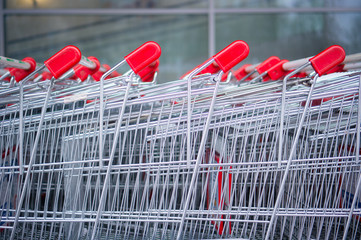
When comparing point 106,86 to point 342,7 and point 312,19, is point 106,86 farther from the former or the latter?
point 342,7

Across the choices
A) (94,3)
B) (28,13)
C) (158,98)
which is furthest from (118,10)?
(158,98)

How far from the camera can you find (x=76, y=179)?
1.61 metres

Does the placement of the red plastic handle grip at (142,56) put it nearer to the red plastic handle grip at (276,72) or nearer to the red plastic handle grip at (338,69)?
the red plastic handle grip at (276,72)

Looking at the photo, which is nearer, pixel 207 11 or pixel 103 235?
pixel 103 235

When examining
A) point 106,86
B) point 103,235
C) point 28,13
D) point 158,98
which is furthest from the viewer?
point 28,13

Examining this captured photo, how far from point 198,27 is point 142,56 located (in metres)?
3.15

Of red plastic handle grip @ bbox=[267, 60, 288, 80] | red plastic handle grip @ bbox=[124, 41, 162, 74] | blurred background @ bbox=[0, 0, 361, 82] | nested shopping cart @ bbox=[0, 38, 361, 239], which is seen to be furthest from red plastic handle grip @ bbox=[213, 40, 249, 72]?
blurred background @ bbox=[0, 0, 361, 82]

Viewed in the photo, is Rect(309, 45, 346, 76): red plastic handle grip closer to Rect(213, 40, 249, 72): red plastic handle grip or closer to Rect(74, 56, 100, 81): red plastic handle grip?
Rect(213, 40, 249, 72): red plastic handle grip

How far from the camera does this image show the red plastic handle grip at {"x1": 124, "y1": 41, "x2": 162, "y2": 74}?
4.51ft

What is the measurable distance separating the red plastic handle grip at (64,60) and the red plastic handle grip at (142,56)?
0.70 feet

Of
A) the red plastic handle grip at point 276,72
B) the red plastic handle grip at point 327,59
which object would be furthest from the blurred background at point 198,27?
the red plastic handle grip at point 327,59

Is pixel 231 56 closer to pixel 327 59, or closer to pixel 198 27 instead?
pixel 327 59

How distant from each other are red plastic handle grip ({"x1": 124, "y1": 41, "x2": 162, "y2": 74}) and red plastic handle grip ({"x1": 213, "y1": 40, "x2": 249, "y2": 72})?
249 millimetres

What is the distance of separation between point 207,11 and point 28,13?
2259 mm
